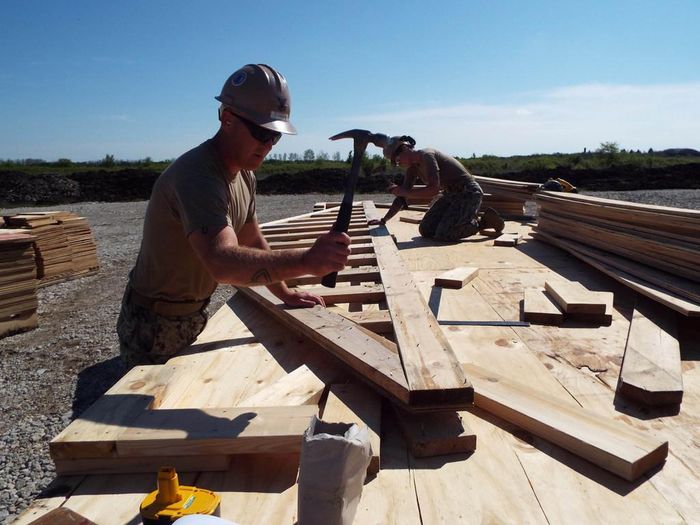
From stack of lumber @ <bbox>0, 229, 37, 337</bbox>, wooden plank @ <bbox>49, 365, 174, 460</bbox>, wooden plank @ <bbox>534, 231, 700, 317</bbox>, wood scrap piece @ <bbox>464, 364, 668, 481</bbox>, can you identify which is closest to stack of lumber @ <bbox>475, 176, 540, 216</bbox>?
wooden plank @ <bbox>534, 231, 700, 317</bbox>

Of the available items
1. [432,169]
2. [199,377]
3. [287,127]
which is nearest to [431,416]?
[199,377]

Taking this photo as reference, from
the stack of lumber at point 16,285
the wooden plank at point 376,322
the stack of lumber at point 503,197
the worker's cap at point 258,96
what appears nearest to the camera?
the worker's cap at point 258,96

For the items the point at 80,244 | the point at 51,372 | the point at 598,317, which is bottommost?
the point at 51,372

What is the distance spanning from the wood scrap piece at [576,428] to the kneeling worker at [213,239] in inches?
31.4

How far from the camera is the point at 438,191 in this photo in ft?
20.5

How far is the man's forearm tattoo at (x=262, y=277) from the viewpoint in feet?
6.15

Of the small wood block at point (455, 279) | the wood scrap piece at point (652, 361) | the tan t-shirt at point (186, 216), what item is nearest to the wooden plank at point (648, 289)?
the wood scrap piece at point (652, 361)

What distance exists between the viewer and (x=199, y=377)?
2178 millimetres

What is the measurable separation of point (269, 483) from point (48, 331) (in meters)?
5.73

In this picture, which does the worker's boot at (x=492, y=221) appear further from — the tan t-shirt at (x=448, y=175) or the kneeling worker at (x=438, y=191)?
the tan t-shirt at (x=448, y=175)

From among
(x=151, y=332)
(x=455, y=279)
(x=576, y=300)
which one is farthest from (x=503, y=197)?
(x=151, y=332)

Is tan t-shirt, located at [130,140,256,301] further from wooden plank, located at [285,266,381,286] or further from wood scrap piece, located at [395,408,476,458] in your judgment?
wood scrap piece, located at [395,408,476,458]

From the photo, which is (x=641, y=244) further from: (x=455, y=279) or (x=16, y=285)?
(x=16, y=285)

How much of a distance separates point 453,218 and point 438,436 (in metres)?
4.74
